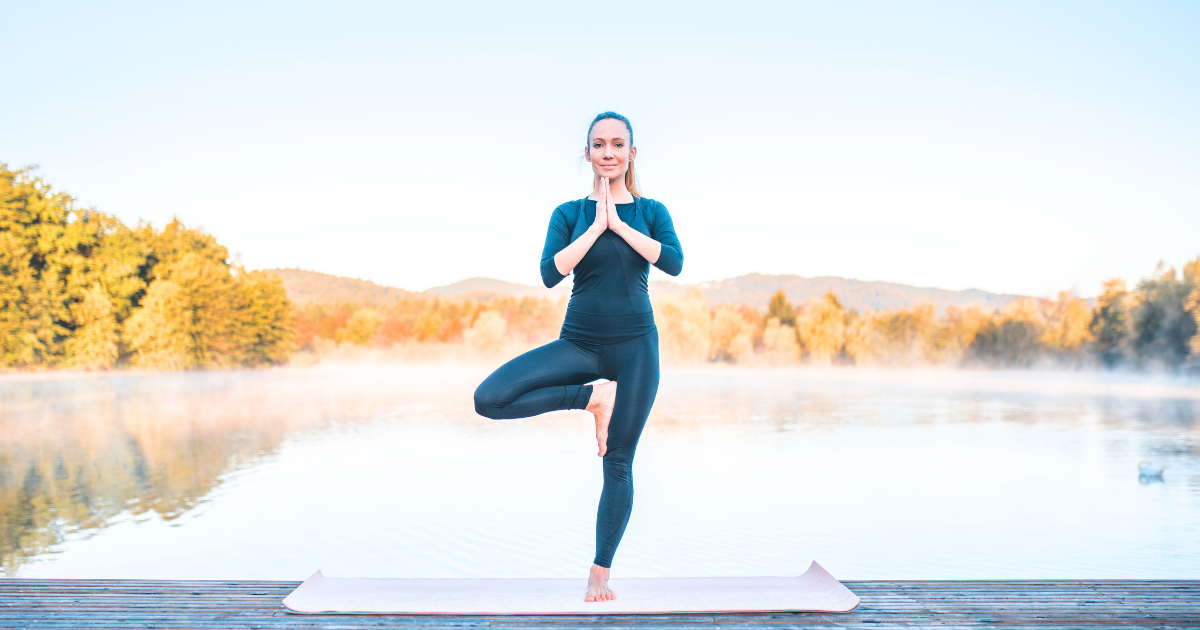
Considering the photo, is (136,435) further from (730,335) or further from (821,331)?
(821,331)

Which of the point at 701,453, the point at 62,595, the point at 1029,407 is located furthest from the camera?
the point at 1029,407

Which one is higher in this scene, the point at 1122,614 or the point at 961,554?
the point at 1122,614

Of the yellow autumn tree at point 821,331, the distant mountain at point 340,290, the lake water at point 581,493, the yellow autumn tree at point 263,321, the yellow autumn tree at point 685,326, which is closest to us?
the lake water at point 581,493

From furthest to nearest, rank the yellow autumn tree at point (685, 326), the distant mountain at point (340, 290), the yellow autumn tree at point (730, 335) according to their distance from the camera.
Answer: the distant mountain at point (340, 290) < the yellow autumn tree at point (730, 335) < the yellow autumn tree at point (685, 326)

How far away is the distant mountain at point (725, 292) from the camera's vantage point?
95.8 feet

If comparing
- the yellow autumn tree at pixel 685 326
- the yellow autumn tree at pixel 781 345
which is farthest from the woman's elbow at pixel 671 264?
the yellow autumn tree at pixel 781 345

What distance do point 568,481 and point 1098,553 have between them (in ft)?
16.7

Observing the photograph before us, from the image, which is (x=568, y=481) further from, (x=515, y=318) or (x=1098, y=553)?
(x=515, y=318)

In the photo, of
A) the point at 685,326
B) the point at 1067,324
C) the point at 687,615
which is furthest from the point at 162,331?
the point at 1067,324

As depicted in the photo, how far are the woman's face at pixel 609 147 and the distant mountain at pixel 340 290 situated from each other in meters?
29.1

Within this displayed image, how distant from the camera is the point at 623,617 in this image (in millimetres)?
2197

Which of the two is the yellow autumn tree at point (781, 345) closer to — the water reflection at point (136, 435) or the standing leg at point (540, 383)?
the water reflection at point (136, 435)

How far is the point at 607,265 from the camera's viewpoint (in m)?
2.47

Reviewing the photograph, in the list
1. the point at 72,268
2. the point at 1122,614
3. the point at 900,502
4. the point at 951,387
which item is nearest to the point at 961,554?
the point at 900,502
